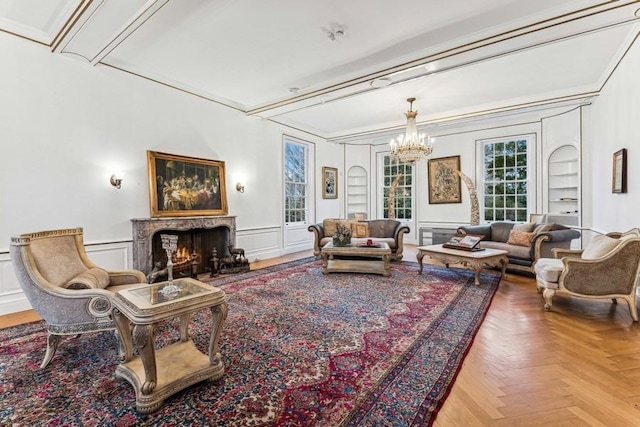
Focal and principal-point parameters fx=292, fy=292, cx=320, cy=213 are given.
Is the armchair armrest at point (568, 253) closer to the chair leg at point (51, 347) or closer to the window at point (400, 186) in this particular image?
the window at point (400, 186)

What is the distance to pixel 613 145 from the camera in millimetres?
4242

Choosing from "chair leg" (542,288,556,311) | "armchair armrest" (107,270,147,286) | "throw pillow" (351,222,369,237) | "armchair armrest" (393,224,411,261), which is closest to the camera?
"armchair armrest" (107,270,147,286)

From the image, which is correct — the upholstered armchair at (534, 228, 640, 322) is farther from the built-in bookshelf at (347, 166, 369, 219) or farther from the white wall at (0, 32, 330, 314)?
the built-in bookshelf at (347, 166, 369, 219)

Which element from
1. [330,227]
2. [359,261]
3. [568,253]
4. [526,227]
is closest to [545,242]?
[526,227]

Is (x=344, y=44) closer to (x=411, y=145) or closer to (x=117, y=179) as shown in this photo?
(x=411, y=145)

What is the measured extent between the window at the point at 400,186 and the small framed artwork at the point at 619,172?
450 cm

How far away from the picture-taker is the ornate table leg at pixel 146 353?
1690 millimetres

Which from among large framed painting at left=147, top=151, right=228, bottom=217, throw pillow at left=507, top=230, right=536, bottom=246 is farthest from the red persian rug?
large framed painting at left=147, top=151, right=228, bottom=217

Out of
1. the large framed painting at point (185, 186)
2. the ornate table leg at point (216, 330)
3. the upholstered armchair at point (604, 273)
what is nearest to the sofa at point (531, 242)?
the upholstered armchair at point (604, 273)

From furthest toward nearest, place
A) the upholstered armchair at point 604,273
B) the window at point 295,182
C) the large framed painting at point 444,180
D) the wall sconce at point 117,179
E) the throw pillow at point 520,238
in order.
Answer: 1. the large framed painting at point 444,180
2. the window at point 295,182
3. the throw pillow at point 520,238
4. the wall sconce at point 117,179
5. the upholstered armchair at point 604,273

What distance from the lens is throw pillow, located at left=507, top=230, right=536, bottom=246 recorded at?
4876 millimetres

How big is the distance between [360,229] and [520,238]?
2943 millimetres

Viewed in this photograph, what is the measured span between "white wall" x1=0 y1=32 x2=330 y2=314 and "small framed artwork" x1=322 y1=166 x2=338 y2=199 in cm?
304

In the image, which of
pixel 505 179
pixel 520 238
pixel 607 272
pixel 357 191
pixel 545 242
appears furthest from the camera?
pixel 357 191
